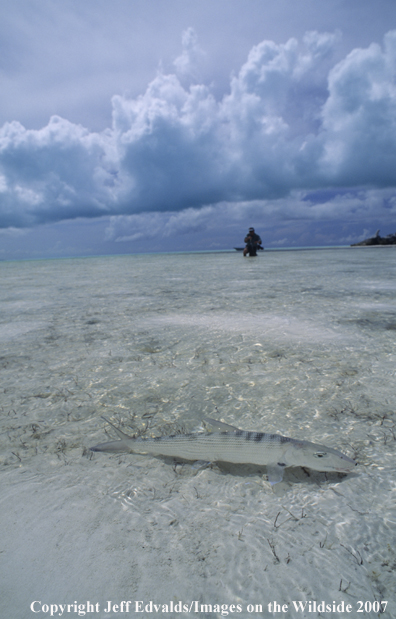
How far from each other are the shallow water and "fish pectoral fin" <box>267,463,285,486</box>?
10 cm

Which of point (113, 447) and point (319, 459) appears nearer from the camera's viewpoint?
point (319, 459)

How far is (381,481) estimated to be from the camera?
7.70 feet

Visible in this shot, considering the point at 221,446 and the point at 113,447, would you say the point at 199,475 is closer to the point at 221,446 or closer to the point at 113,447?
the point at 221,446

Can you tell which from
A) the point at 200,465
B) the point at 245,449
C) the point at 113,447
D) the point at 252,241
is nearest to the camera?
the point at 245,449

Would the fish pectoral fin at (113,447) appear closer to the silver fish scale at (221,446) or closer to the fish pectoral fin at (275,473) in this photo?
the silver fish scale at (221,446)

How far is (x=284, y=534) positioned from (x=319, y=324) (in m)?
5.43

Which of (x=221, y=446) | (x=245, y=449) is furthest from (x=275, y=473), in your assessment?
(x=221, y=446)

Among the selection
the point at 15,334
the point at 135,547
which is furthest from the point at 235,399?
the point at 15,334

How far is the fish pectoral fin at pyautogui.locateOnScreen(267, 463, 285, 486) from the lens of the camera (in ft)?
7.50

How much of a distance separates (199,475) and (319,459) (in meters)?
0.96

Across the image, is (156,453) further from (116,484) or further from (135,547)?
(135,547)

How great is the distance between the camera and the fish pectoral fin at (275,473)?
90.0 inches

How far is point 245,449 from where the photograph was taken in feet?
8.17

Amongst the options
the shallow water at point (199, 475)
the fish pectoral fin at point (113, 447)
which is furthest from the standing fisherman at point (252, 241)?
the fish pectoral fin at point (113, 447)
